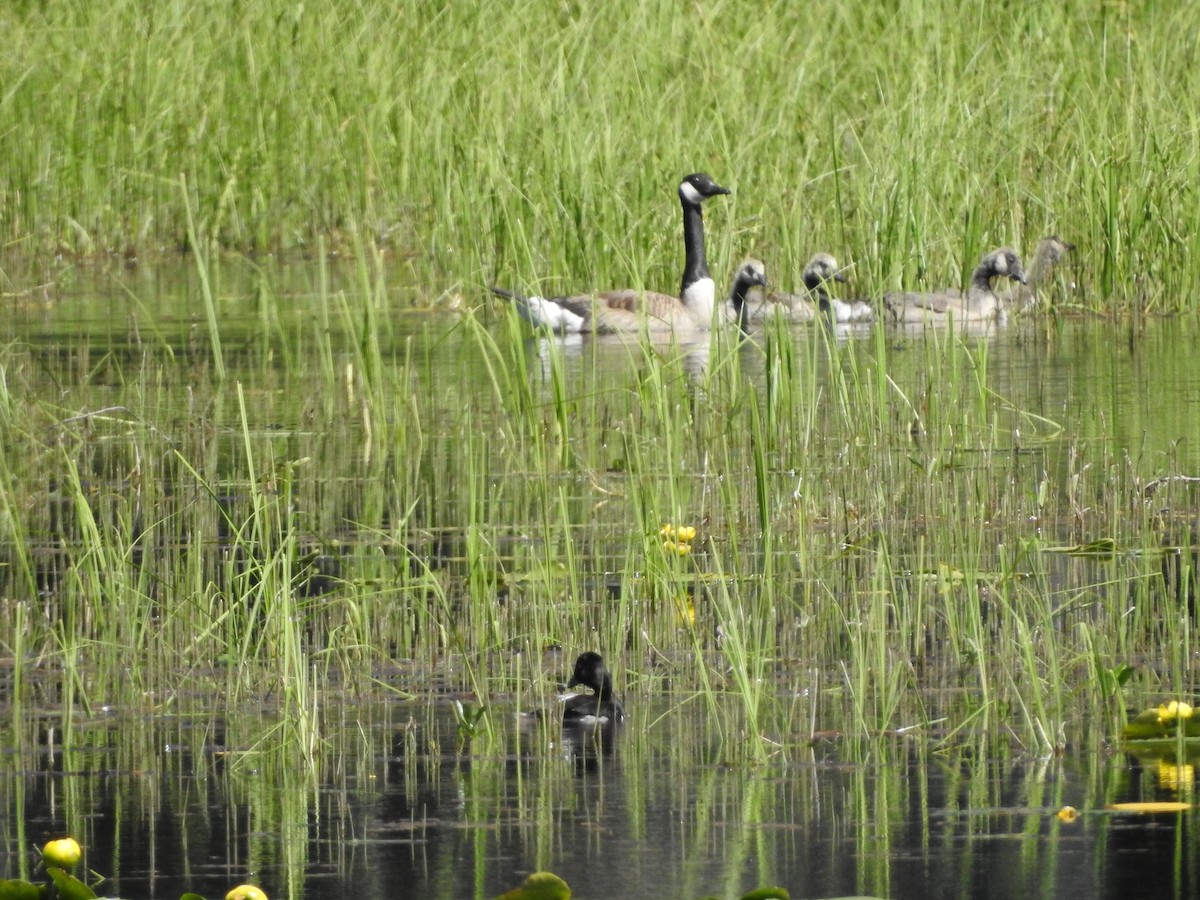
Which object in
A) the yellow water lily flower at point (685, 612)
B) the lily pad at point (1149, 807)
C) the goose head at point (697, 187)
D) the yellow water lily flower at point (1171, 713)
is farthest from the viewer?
the goose head at point (697, 187)

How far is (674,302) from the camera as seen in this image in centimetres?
1327

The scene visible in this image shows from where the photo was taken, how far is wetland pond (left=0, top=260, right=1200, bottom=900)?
4.77m

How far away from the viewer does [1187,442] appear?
29.5 feet

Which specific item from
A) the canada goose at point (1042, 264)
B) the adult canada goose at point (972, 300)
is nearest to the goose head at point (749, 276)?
the adult canada goose at point (972, 300)

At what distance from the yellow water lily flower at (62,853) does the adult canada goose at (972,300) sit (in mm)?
8453

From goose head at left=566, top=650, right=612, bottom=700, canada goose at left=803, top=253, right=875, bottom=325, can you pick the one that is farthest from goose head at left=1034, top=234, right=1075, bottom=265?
goose head at left=566, top=650, right=612, bottom=700

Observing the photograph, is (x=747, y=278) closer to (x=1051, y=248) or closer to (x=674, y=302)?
(x=674, y=302)

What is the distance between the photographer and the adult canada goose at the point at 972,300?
41.9ft

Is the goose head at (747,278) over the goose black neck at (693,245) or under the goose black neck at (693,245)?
under

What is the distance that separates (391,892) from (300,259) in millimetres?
12251

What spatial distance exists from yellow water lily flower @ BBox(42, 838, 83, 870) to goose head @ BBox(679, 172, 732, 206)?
Result: 9596 millimetres

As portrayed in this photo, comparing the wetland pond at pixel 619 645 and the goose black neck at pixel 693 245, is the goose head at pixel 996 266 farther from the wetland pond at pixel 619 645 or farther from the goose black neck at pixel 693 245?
the wetland pond at pixel 619 645

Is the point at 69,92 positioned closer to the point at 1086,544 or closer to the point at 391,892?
the point at 1086,544

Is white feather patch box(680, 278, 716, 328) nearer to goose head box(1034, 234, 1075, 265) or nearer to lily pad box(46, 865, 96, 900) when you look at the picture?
goose head box(1034, 234, 1075, 265)
